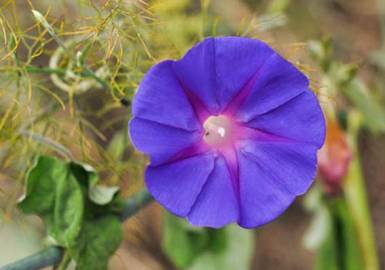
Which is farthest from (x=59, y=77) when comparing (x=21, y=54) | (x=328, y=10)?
(x=328, y=10)

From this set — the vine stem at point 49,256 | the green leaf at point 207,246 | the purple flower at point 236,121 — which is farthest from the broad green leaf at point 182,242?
the purple flower at point 236,121

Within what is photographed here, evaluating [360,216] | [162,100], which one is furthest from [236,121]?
[360,216]

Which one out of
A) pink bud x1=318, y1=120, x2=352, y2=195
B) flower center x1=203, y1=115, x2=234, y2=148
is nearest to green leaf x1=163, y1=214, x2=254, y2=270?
pink bud x1=318, y1=120, x2=352, y2=195

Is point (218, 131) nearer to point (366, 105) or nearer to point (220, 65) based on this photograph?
point (220, 65)

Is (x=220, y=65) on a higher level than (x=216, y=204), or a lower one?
higher

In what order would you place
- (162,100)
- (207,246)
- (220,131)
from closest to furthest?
(162,100) → (220,131) → (207,246)

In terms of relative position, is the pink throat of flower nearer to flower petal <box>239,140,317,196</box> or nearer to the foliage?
flower petal <box>239,140,317,196</box>
